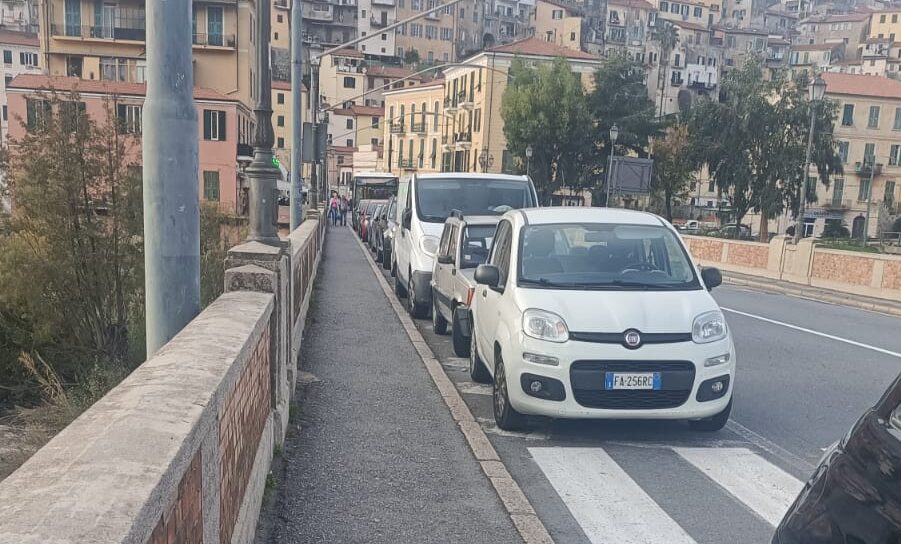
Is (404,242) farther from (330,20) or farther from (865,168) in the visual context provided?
(330,20)

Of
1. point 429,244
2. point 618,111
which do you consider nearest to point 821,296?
point 429,244

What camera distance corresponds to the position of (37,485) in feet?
5.95

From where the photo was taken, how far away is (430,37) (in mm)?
121375

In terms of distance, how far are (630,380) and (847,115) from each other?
242ft

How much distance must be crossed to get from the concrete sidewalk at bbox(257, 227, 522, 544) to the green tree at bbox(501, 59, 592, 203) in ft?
145

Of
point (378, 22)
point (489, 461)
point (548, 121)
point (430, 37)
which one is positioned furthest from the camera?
point (430, 37)

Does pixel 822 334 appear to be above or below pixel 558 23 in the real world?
below

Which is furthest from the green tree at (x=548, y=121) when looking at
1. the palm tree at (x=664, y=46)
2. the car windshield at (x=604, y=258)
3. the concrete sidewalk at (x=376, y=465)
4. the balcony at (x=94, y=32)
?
the palm tree at (x=664, y=46)

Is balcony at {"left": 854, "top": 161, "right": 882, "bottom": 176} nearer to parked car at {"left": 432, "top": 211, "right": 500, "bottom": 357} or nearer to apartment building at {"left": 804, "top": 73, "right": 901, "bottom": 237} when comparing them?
apartment building at {"left": 804, "top": 73, "right": 901, "bottom": 237}

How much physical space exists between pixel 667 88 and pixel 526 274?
108762 mm

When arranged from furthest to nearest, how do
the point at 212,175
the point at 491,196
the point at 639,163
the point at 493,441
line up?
the point at 212,175, the point at 639,163, the point at 491,196, the point at 493,441

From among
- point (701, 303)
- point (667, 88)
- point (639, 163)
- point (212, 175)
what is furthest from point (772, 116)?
point (667, 88)

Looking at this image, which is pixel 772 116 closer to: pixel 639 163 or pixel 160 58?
pixel 639 163

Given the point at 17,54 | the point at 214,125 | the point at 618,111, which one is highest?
the point at 17,54
